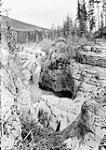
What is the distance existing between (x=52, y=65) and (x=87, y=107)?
58.0 ft

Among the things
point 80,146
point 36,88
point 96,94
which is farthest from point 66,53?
point 80,146

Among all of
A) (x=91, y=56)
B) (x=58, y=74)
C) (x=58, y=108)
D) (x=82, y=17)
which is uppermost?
(x=82, y=17)

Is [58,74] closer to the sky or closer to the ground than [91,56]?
closer to the ground

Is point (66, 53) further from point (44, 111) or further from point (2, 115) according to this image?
point (2, 115)

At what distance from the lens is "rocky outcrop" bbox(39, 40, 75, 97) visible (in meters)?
24.1

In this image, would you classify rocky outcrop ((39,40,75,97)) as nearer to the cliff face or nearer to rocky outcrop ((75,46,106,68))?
the cliff face

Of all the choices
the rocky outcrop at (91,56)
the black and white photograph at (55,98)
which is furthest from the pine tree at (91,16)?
the rocky outcrop at (91,56)

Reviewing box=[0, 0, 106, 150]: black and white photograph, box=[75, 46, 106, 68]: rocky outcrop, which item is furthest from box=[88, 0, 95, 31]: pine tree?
box=[75, 46, 106, 68]: rocky outcrop

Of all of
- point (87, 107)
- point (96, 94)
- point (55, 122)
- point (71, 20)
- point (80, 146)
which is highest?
point (71, 20)

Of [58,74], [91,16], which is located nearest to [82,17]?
[91,16]

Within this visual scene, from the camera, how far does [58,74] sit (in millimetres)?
25562

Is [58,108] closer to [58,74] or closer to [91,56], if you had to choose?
[58,74]

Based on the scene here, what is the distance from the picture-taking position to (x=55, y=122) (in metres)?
16.8

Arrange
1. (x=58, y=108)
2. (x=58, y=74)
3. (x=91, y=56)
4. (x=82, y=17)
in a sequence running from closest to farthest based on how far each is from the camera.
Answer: (x=58, y=108)
(x=91, y=56)
(x=58, y=74)
(x=82, y=17)
